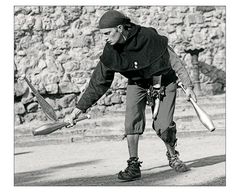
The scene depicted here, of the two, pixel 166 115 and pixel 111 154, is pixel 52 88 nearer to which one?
pixel 111 154

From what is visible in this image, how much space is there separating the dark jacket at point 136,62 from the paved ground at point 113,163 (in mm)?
893

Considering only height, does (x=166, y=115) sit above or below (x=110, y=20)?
below

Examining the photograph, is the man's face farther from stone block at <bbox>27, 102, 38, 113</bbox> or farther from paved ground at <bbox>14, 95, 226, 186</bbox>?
stone block at <bbox>27, 102, 38, 113</bbox>

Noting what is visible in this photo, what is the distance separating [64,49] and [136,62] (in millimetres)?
6468

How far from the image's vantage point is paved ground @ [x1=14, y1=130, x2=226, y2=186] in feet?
21.0

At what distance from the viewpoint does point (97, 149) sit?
9219 millimetres

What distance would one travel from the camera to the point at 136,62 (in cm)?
608

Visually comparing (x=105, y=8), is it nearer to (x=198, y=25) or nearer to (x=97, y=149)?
(x=198, y=25)

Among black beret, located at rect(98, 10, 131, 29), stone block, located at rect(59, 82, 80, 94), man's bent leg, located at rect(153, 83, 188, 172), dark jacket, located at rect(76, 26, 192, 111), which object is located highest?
black beret, located at rect(98, 10, 131, 29)

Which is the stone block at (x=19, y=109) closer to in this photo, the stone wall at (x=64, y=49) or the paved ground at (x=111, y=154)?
the stone wall at (x=64, y=49)

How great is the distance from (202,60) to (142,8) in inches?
62.1

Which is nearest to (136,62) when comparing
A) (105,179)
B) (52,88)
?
(105,179)

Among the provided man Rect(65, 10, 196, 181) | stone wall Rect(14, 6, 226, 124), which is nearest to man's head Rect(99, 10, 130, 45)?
man Rect(65, 10, 196, 181)

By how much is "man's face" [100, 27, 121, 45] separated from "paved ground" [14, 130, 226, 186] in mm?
1324
